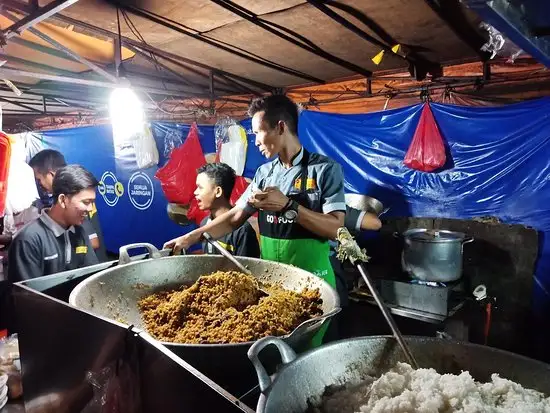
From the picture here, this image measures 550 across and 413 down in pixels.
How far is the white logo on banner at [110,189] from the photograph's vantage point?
7.09m

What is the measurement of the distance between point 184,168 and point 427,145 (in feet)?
12.2

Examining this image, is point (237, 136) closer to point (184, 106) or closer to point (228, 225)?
point (184, 106)

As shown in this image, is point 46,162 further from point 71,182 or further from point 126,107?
point 71,182

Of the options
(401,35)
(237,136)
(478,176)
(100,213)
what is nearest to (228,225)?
(401,35)

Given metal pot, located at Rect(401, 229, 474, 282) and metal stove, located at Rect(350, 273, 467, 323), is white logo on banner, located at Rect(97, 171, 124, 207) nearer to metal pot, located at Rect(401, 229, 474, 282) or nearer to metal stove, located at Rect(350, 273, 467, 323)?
metal stove, located at Rect(350, 273, 467, 323)

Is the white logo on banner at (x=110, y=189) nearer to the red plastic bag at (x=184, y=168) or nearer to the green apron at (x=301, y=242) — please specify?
the red plastic bag at (x=184, y=168)

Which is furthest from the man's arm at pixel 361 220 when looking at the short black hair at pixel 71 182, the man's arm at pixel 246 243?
the short black hair at pixel 71 182

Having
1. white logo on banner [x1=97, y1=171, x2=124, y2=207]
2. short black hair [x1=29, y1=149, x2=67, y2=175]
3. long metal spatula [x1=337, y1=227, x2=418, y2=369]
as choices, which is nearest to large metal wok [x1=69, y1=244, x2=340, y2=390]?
long metal spatula [x1=337, y1=227, x2=418, y2=369]

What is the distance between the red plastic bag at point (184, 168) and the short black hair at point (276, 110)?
3.50 metres

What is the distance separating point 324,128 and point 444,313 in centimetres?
272

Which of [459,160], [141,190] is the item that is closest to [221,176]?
[459,160]

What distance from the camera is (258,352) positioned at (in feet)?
3.30

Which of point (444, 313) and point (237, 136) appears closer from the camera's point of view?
point (444, 313)

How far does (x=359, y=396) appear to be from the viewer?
1062 mm
